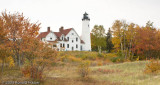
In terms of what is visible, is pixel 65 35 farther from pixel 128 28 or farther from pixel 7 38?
pixel 7 38

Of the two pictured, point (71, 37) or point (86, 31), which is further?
point (86, 31)

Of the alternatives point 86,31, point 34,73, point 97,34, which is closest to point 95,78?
point 34,73

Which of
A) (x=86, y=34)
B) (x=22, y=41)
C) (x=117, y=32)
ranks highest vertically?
(x=86, y=34)

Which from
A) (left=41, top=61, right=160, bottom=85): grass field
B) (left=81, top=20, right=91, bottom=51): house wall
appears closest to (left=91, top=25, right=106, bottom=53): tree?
(left=81, top=20, right=91, bottom=51): house wall

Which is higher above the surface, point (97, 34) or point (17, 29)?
point (97, 34)

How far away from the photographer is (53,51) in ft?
41.8

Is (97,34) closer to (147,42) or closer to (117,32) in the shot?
(117,32)

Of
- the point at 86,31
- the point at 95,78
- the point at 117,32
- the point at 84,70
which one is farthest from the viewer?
the point at 86,31

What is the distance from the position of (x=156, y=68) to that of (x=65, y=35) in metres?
34.0

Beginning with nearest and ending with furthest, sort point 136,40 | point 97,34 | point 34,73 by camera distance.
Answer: point 34,73 → point 136,40 → point 97,34

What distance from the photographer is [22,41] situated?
16719 mm

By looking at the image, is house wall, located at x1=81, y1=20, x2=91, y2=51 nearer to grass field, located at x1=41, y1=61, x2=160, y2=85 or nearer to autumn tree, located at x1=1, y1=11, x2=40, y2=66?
grass field, located at x1=41, y1=61, x2=160, y2=85

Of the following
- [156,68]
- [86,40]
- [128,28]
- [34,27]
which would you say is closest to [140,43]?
[128,28]

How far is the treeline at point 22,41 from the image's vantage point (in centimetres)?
1245
